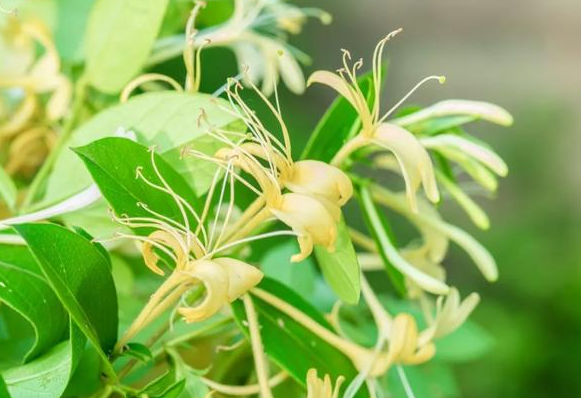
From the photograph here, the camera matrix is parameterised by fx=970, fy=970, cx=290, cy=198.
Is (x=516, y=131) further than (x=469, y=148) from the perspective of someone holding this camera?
Yes

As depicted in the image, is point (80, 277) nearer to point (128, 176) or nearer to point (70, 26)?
point (128, 176)

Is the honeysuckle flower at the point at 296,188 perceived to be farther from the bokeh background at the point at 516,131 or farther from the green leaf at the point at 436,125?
the bokeh background at the point at 516,131

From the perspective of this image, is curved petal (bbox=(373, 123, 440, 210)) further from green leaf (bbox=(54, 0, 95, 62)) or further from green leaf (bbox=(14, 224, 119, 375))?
green leaf (bbox=(54, 0, 95, 62))

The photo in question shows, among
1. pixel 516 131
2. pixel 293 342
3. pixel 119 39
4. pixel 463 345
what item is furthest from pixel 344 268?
pixel 516 131

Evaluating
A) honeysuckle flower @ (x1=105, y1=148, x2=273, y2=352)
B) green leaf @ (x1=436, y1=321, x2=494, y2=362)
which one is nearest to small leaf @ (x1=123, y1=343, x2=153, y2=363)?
honeysuckle flower @ (x1=105, y1=148, x2=273, y2=352)

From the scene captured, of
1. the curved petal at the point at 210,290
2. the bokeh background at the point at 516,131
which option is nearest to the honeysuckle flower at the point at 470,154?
the curved petal at the point at 210,290

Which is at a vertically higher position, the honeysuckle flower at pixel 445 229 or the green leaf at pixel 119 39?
the green leaf at pixel 119 39
